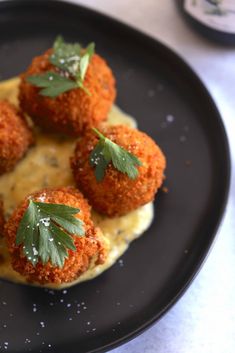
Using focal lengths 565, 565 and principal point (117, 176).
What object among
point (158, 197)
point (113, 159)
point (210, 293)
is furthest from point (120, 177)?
point (210, 293)

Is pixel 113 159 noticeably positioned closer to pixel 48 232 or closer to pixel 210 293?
pixel 48 232

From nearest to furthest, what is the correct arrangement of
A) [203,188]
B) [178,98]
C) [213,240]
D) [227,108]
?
[213,240] → [203,188] → [178,98] → [227,108]

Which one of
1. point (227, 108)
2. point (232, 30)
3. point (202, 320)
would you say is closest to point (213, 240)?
point (202, 320)

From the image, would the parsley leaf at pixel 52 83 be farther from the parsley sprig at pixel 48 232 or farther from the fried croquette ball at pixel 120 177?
the parsley sprig at pixel 48 232

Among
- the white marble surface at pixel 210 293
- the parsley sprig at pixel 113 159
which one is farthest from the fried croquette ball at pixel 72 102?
the white marble surface at pixel 210 293

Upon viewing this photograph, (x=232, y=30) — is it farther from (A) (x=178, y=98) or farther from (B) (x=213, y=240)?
(B) (x=213, y=240)

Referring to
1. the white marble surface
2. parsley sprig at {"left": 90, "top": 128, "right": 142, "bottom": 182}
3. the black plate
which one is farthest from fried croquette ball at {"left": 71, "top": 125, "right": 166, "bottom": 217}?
the white marble surface
